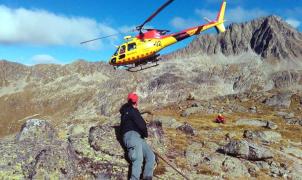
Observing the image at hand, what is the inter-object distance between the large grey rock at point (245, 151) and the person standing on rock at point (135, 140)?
12.2 metres

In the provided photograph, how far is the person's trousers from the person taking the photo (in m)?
17.9

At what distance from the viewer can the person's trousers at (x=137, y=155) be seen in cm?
1789

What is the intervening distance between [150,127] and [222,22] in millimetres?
45285

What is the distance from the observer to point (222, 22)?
66.4 metres

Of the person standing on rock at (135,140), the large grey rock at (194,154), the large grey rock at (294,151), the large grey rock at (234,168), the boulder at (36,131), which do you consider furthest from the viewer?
the large grey rock at (294,151)

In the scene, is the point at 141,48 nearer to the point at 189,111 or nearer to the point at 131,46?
the point at 131,46

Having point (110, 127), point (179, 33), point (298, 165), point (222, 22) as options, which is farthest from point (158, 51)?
point (110, 127)

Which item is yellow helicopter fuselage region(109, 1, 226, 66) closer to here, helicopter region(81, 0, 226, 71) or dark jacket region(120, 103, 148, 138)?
helicopter region(81, 0, 226, 71)

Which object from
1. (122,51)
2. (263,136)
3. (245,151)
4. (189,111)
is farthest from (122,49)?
(189,111)

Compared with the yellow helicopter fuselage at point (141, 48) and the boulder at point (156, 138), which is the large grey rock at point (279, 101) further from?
the boulder at point (156, 138)

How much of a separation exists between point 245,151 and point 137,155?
1340 centimetres

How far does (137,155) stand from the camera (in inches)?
709

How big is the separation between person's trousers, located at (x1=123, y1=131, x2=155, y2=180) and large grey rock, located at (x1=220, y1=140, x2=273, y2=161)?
1243 cm

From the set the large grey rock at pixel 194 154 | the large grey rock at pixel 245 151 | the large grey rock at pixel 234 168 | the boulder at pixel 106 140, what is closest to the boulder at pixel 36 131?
the boulder at pixel 106 140
